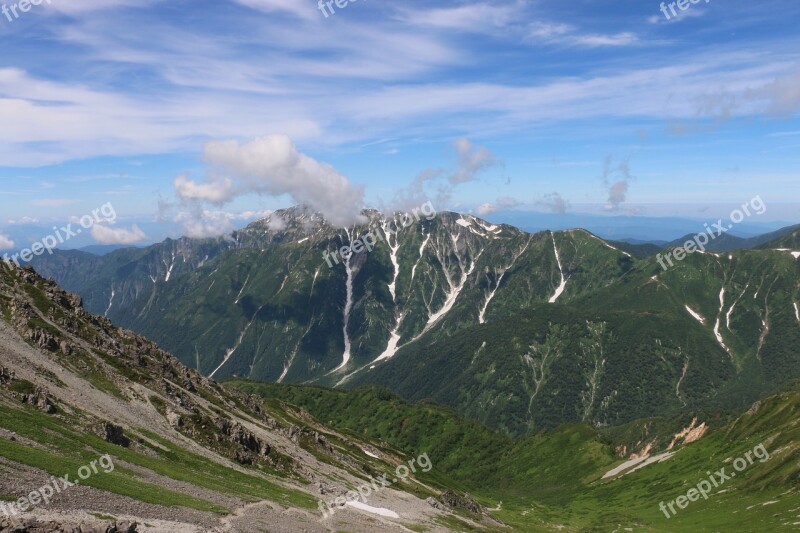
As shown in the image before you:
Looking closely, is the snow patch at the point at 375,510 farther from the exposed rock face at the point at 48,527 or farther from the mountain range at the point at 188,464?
the exposed rock face at the point at 48,527

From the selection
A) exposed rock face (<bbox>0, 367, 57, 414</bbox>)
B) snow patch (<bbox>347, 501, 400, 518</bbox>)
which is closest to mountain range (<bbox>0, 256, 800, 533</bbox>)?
exposed rock face (<bbox>0, 367, 57, 414</bbox>)

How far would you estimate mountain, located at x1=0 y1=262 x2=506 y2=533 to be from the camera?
48.1 meters

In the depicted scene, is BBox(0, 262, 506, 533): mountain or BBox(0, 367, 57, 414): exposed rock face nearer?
BBox(0, 262, 506, 533): mountain

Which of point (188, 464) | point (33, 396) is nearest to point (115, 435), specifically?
point (188, 464)

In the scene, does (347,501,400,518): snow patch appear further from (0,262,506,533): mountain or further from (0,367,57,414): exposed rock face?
(0,367,57,414): exposed rock face

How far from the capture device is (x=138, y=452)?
73.1 metres

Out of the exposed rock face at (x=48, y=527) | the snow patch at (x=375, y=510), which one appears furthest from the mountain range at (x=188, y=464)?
the snow patch at (x=375, y=510)

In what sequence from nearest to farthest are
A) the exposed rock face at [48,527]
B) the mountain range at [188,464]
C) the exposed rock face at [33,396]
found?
the exposed rock face at [48,527], the mountain range at [188,464], the exposed rock face at [33,396]

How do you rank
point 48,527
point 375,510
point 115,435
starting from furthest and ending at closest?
point 375,510 → point 115,435 → point 48,527

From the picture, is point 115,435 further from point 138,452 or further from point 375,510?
point 375,510

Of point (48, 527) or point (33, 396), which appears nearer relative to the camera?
point (48, 527)

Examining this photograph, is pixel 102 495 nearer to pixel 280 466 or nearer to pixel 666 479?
pixel 280 466

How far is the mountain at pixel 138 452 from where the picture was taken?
48.1 m

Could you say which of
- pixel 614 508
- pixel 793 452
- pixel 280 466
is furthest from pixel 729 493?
pixel 280 466
